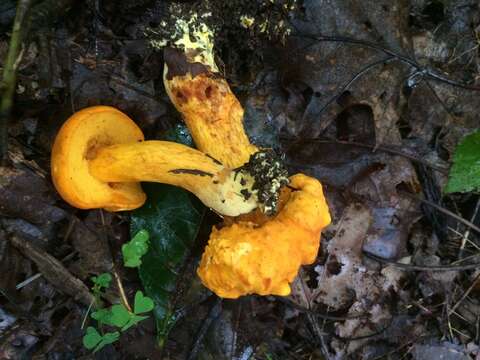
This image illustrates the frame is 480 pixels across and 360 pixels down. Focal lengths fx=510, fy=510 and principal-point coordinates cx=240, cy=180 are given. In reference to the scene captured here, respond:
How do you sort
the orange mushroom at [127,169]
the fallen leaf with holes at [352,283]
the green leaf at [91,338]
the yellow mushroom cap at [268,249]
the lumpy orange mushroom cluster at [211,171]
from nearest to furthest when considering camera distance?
the yellow mushroom cap at [268,249] → the lumpy orange mushroom cluster at [211,171] → the orange mushroom at [127,169] → the green leaf at [91,338] → the fallen leaf with holes at [352,283]

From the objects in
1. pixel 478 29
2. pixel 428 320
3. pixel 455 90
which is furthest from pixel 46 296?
pixel 478 29

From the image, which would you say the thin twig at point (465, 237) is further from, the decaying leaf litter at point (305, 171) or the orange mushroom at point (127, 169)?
the orange mushroom at point (127, 169)

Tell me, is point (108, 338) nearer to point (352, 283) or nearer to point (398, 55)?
point (352, 283)

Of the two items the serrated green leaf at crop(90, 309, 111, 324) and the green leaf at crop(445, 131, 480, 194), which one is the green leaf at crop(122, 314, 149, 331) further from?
the green leaf at crop(445, 131, 480, 194)

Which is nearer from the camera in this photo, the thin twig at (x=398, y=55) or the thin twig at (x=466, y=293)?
the thin twig at (x=398, y=55)

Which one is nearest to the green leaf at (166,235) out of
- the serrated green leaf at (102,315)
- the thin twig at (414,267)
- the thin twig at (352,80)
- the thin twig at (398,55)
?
the serrated green leaf at (102,315)

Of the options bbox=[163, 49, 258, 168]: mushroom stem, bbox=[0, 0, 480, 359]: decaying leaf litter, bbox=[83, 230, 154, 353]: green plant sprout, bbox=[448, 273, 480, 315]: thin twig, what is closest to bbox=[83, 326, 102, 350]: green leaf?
bbox=[83, 230, 154, 353]: green plant sprout

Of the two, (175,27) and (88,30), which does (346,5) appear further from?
(88,30)

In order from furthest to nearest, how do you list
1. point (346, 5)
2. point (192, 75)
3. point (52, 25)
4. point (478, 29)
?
point (478, 29) → point (346, 5) → point (52, 25) → point (192, 75)
